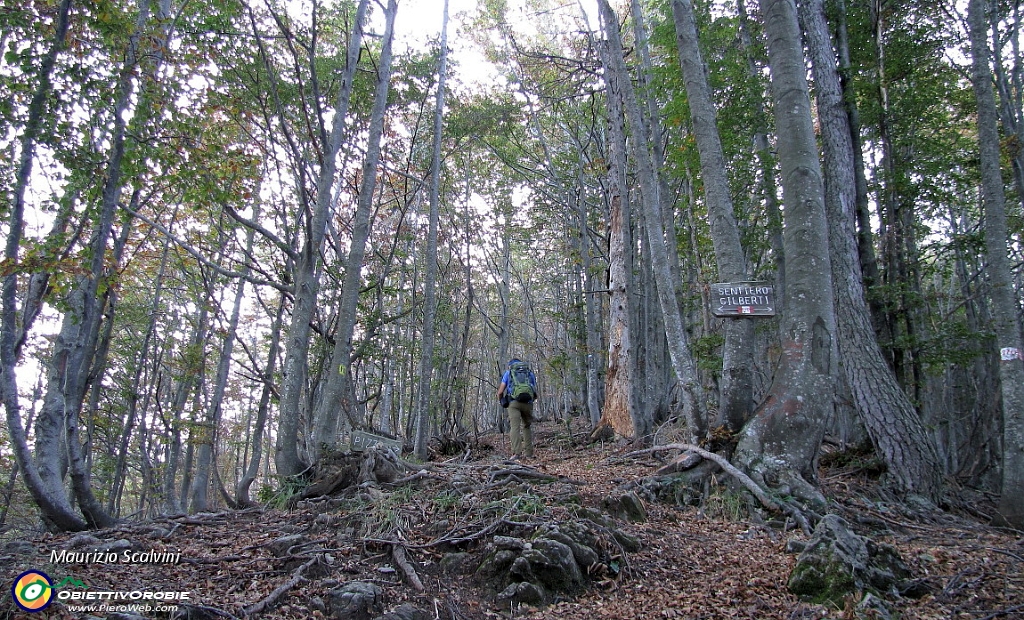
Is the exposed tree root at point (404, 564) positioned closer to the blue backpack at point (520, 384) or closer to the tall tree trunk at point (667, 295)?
the tall tree trunk at point (667, 295)

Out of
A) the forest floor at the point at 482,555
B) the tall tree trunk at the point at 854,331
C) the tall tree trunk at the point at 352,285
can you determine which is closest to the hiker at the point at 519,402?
the tall tree trunk at the point at 352,285

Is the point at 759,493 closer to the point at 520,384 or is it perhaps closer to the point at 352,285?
the point at 520,384

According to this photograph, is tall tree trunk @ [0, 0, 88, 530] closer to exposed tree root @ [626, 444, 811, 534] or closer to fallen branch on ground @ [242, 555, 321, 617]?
fallen branch on ground @ [242, 555, 321, 617]

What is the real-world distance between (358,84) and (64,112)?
7219 millimetres

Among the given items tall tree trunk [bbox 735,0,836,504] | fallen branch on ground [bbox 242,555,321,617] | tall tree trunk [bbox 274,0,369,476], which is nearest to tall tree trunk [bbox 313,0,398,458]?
tall tree trunk [bbox 274,0,369,476]

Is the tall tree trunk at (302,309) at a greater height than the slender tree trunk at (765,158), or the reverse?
the slender tree trunk at (765,158)

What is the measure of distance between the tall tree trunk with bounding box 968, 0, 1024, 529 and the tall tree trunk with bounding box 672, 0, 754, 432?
9.43ft

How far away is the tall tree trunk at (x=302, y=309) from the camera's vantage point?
5.68 metres

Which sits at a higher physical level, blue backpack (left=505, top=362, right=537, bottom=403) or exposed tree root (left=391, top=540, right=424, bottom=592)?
blue backpack (left=505, top=362, right=537, bottom=403)

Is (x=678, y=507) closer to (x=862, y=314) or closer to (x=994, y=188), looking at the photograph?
(x=862, y=314)

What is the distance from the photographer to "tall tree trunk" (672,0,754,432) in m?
5.09

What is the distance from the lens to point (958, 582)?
3.05 meters

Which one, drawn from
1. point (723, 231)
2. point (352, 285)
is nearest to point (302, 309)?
point (352, 285)

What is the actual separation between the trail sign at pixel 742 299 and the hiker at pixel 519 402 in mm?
4022
